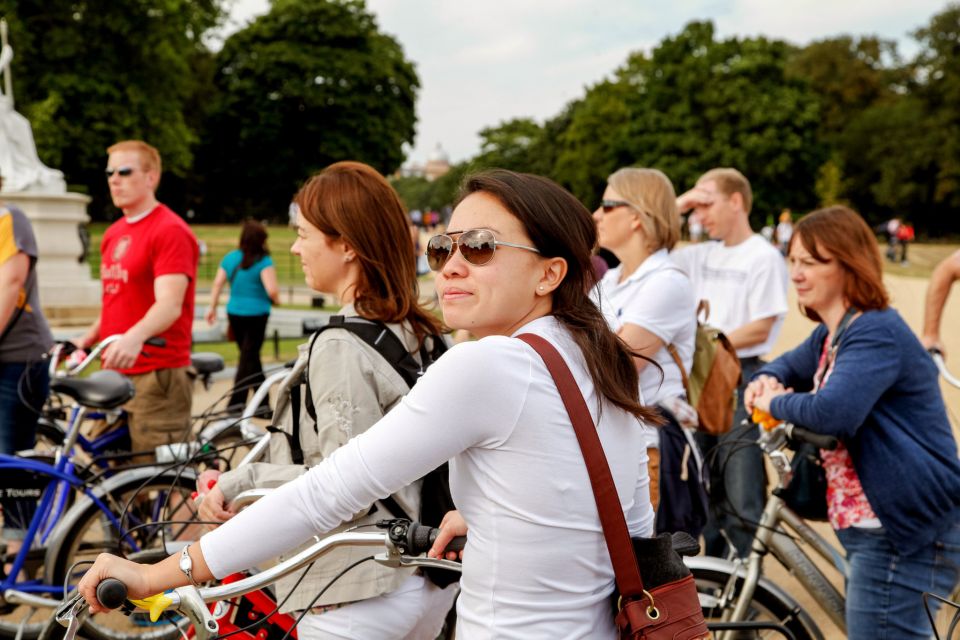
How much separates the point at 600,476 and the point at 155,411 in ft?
11.2

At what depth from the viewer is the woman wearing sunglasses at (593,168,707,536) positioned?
335 cm

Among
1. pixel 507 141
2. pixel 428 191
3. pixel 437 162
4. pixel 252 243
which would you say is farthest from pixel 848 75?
→ pixel 437 162

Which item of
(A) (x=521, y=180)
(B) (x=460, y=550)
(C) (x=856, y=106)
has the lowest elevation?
(B) (x=460, y=550)

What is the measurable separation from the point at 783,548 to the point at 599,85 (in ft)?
210

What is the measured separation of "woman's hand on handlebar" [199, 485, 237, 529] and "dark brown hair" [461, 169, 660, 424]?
100 centimetres

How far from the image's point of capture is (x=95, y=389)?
3.88m

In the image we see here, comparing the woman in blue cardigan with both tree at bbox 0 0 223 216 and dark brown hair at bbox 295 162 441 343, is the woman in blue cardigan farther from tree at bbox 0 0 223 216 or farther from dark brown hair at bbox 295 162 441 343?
A: tree at bbox 0 0 223 216

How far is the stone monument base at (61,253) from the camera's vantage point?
51.8 ft

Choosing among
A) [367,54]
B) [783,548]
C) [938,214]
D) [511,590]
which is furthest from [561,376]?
[938,214]

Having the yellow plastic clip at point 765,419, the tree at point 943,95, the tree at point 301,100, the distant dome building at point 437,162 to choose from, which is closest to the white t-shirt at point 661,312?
the yellow plastic clip at point 765,419

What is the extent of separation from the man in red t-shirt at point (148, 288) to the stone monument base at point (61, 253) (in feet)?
39.3

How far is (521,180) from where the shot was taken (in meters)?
1.70

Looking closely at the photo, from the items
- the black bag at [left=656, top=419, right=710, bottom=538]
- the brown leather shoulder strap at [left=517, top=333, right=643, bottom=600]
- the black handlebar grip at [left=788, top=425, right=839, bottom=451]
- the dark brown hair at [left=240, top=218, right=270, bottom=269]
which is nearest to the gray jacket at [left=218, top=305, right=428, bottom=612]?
the brown leather shoulder strap at [left=517, top=333, right=643, bottom=600]

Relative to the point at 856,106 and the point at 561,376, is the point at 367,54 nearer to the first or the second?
the point at 856,106
